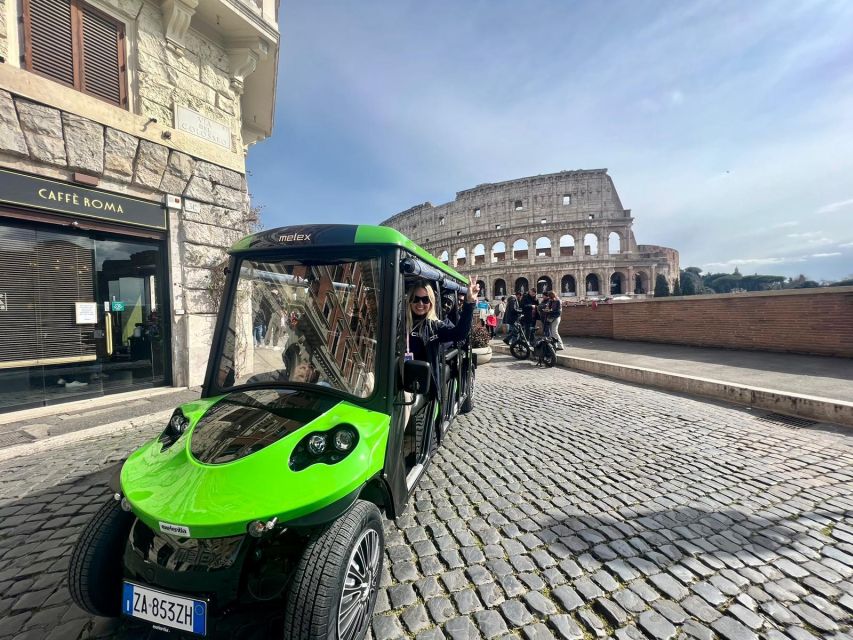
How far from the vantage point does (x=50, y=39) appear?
5.95 meters

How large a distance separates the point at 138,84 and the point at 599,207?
182ft

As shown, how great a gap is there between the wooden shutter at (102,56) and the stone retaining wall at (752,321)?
1610 cm

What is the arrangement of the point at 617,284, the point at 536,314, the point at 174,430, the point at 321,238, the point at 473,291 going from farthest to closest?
1. the point at 617,284
2. the point at 536,314
3. the point at 473,291
4. the point at 321,238
5. the point at 174,430

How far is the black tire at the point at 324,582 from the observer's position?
138cm

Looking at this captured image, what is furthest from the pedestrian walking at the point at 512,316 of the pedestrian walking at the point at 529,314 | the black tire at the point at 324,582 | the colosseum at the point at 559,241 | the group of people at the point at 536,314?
the colosseum at the point at 559,241

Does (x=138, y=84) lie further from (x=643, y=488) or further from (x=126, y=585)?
(x=643, y=488)

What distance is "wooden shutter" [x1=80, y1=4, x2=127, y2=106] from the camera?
6.33 m

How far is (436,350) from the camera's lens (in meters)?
3.49

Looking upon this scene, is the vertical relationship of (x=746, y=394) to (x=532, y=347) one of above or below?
below

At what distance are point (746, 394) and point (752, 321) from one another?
6.09 meters

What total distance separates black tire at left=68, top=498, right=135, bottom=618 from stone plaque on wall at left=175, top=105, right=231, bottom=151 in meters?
8.52

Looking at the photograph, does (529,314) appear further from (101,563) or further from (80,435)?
(101,563)

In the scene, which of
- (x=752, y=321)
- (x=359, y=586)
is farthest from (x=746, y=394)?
(x=359, y=586)

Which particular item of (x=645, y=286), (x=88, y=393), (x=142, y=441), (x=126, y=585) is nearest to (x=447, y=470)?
(x=126, y=585)
